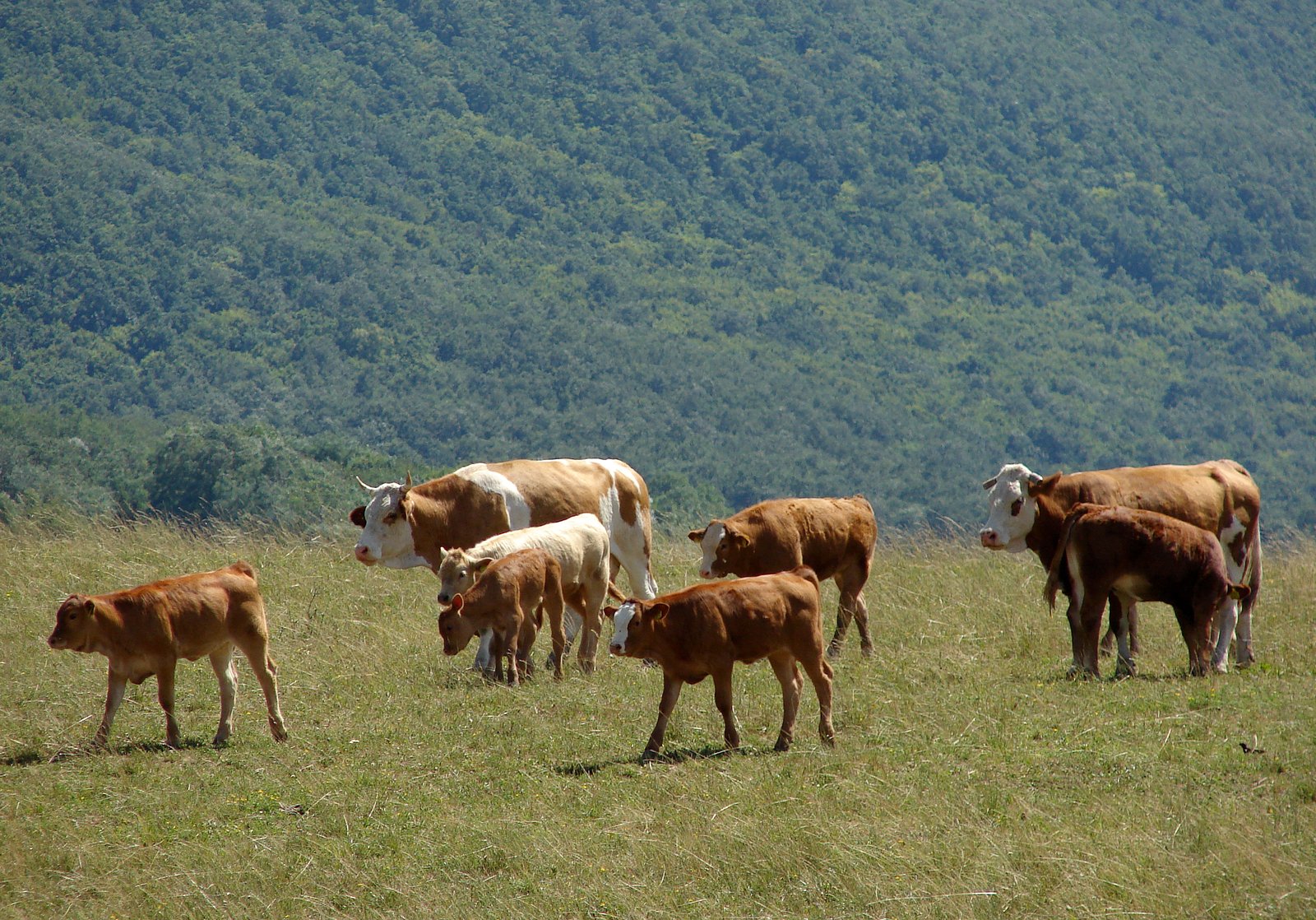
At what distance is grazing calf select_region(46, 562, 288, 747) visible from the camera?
10398 millimetres

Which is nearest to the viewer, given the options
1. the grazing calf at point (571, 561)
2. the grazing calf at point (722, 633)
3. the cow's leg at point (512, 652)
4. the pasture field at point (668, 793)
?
the pasture field at point (668, 793)

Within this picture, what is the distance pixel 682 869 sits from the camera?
8273 millimetres

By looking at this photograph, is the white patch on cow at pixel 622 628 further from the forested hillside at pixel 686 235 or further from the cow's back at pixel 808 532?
the forested hillside at pixel 686 235

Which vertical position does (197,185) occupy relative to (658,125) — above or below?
below

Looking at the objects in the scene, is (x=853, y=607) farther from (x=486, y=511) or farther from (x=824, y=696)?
(x=486, y=511)

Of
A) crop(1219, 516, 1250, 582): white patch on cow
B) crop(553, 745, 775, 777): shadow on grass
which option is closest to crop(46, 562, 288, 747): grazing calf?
crop(553, 745, 775, 777): shadow on grass

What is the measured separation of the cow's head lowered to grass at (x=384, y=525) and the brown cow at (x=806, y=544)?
3.26 m

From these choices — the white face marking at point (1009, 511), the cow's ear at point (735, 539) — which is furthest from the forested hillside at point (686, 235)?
the cow's ear at point (735, 539)

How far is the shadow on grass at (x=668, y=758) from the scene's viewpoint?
1005cm

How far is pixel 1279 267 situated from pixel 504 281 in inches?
2230

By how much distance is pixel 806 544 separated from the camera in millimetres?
13703

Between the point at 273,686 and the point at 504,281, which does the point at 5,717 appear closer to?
the point at 273,686

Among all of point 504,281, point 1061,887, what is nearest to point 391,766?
point 1061,887

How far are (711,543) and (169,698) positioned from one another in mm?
4905
